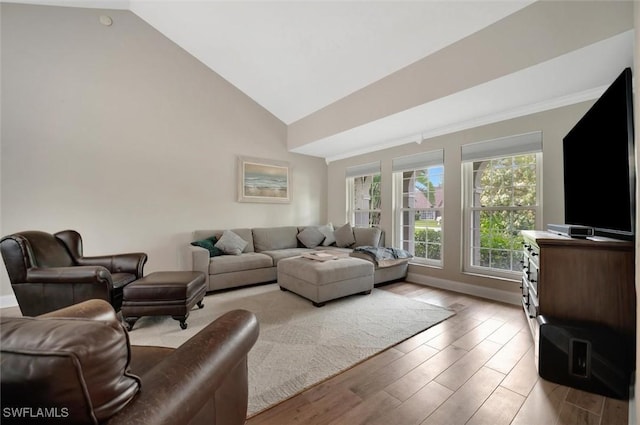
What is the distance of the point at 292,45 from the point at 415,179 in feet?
8.67

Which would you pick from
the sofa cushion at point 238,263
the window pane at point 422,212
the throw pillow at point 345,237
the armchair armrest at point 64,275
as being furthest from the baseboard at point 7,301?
the window pane at point 422,212

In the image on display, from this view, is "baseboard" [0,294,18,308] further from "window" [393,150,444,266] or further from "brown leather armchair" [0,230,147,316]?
"window" [393,150,444,266]

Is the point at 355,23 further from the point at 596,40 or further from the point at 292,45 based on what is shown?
the point at 596,40

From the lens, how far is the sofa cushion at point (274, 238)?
444 cm

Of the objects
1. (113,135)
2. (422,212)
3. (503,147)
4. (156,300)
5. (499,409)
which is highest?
(113,135)

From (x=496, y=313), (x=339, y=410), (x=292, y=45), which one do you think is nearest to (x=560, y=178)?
(x=496, y=313)

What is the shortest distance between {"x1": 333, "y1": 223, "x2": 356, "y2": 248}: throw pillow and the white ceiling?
5.19 ft

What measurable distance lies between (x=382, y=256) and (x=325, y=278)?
3.74ft

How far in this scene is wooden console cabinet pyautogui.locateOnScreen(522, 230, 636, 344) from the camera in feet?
5.08

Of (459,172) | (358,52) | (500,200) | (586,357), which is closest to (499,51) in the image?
(358,52)

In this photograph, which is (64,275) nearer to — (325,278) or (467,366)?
(325,278)

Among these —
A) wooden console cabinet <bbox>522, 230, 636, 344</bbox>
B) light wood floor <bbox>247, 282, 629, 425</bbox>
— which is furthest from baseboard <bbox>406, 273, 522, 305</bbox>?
wooden console cabinet <bbox>522, 230, 636, 344</bbox>

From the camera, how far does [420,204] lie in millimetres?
4113

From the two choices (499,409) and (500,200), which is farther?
(500,200)
